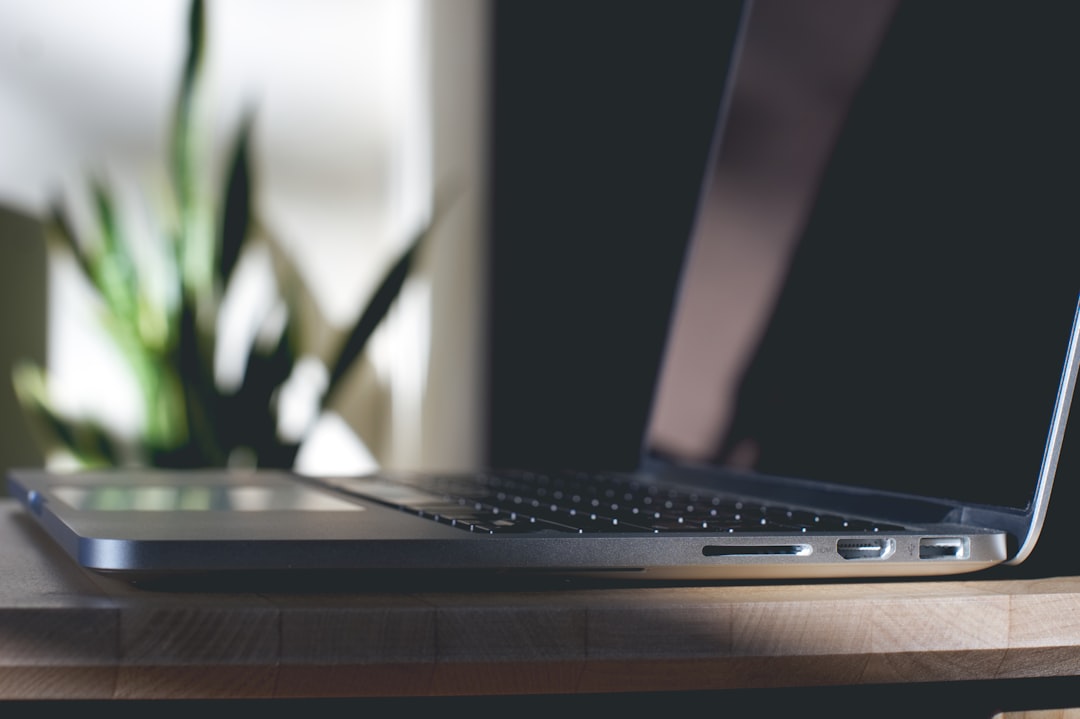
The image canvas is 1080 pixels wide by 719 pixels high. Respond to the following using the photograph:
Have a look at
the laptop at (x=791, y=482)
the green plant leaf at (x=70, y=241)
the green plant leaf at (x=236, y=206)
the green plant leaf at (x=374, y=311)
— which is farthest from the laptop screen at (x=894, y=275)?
the green plant leaf at (x=70, y=241)

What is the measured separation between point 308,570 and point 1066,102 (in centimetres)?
34

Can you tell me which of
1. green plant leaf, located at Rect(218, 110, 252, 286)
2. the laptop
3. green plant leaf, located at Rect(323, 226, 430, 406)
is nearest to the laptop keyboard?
the laptop

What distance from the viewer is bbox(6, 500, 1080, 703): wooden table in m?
0.28

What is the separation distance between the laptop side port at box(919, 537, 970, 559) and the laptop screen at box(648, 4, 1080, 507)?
0.13ft

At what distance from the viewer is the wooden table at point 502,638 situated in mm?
283

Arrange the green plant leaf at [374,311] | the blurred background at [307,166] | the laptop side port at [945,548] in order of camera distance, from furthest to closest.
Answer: the blurred background at [307,166] < the green plant leaf at [374,311] < the laptop side port at [945,548]

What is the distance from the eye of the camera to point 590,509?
1.44 feet

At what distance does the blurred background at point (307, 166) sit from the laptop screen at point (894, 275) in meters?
1.08

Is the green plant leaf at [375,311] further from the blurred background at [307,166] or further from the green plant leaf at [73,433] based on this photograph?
the green plant leaf at [73,433]

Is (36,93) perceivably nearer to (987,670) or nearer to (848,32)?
(848,32)

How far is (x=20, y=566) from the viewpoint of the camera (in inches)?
14.9

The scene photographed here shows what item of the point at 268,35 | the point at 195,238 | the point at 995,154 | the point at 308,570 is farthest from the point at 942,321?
the point at 268,35

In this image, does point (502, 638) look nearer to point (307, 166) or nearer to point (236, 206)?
point (236, 206)

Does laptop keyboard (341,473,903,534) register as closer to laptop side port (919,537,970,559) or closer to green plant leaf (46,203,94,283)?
laptop side port (919,537,970,559)
